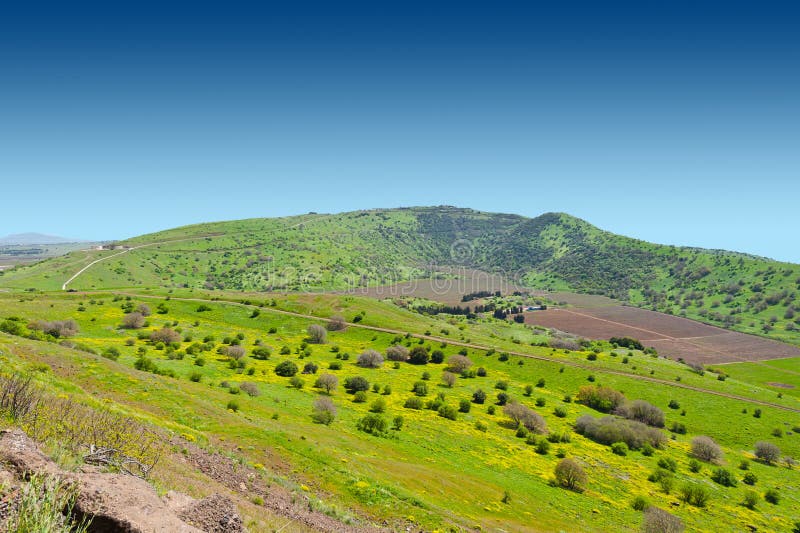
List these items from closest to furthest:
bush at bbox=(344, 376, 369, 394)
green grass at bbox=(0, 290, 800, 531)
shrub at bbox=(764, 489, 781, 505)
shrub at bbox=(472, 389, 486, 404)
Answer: green grass at bbox=(0, 290, 800, 531)
shrub at bbox=(764, 489, 781, 505)
bush at bbox=(344, 376, 369, 394)
shrub at bbox=(472, 389, 486, 404)

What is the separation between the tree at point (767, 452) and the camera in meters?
55.3

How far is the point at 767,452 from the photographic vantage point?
2185 inches

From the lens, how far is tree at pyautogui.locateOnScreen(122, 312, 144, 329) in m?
72.6

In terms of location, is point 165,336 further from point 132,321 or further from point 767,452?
point 767,452

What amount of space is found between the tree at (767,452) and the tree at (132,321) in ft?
342

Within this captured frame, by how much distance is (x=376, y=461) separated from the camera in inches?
1267

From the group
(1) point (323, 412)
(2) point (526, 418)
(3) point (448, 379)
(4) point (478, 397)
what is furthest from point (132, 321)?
(2) point (526, 418)

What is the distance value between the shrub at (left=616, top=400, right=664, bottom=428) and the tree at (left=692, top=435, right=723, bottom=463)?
29.1ft

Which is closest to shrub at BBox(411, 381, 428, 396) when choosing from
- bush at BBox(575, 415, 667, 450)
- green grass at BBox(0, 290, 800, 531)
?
green grass at BBox(0, 290, 800, 531)

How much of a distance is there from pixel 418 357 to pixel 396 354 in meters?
4.78

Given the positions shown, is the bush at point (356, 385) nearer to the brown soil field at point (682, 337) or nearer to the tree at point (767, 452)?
the tree at point (767, 452)

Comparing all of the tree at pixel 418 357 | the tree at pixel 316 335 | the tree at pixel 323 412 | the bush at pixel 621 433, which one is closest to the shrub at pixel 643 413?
the bush at pixel 621 433

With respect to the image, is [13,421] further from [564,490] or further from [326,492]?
[564,490]

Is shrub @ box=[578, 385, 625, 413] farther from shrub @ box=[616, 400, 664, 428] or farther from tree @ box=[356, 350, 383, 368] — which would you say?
tree @ box=[356, 350, 383, 368]
